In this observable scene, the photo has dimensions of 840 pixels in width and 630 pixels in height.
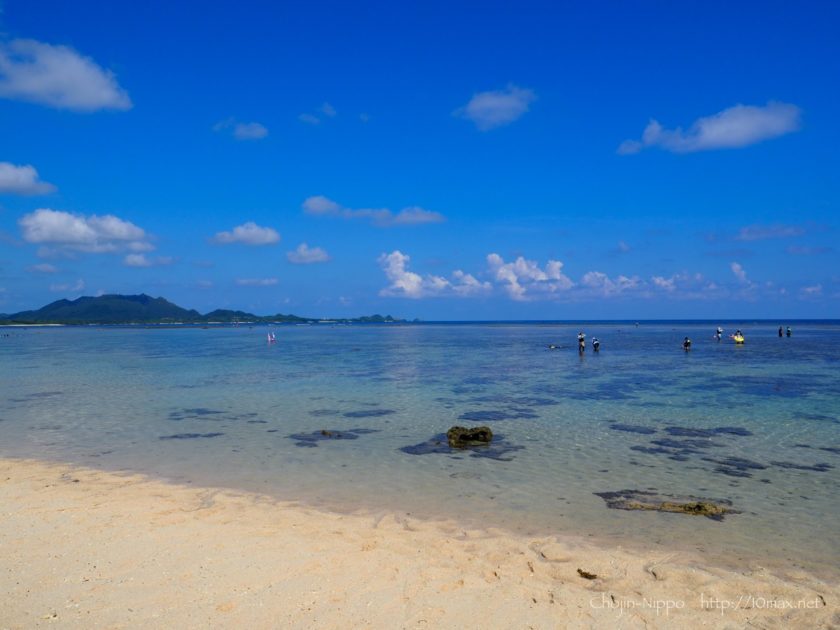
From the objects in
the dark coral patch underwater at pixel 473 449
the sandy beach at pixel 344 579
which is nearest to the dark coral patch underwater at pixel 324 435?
the dark coral patch underwater at pixel 473 449

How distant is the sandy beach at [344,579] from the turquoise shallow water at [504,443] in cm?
125

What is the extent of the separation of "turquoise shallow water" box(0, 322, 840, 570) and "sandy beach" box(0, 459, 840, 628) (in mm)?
1251

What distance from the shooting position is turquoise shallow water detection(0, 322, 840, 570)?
1131 cm

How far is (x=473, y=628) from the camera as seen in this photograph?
21.8 ft

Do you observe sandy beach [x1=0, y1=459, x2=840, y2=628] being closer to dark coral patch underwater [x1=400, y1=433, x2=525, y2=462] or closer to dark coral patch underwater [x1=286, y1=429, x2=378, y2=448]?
dark coral patch underwater [x1=400, y1=433, x2=525, y2=462]

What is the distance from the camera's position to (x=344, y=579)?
7.95 m

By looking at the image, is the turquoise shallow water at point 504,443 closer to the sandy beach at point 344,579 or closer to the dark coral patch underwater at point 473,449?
the dark coral patch underwater at point 473,449

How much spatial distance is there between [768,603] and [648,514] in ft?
12.4

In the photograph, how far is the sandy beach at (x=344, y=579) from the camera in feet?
22.7

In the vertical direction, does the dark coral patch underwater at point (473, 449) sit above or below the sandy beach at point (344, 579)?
below

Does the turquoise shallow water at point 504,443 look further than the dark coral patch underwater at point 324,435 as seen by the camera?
No

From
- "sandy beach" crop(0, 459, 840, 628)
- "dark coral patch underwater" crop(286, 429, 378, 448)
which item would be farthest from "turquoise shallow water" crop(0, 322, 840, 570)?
"sandy beach" crop(0, 459, 840, 628)

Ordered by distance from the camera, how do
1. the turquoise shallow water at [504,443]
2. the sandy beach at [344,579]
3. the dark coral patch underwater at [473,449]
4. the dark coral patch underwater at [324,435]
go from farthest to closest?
1. the dark coral patch underwater at [324,435]
2. the dark coral patch underwater at [473,449]
3. the turquoise shallow water at [504,443]
4. the sandy beach at [344,579]

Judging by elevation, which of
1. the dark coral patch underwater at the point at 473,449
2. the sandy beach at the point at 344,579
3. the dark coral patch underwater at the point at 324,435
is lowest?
the dark coral patch underwater at the point at 473,449
